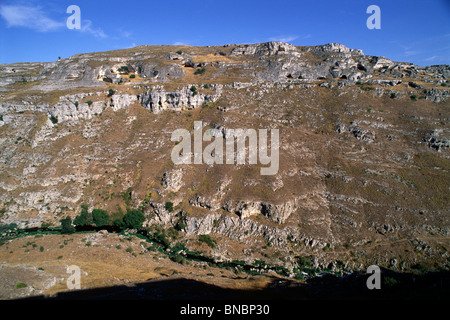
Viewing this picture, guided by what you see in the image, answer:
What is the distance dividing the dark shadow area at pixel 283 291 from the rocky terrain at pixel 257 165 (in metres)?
6.31

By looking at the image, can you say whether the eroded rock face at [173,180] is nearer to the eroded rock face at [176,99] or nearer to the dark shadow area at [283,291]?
the dark shadow area at [283,291]

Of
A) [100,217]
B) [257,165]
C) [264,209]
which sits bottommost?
[100,217]

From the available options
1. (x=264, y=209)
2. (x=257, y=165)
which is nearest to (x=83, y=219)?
(x=264, y=209)

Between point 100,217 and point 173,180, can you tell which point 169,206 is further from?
point 100,217

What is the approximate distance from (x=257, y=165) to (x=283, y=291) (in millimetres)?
23769

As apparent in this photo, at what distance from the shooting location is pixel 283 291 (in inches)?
993

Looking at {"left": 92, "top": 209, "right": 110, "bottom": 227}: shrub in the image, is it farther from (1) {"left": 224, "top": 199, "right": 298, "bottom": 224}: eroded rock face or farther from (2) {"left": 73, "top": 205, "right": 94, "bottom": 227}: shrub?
(1) {"left": 224, "top": 199, "right": 298, "bottom": 224}: eroded rock face

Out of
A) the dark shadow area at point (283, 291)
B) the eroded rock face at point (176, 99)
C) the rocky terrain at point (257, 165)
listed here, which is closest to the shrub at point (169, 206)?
the rocky terrain at point (257, 165)

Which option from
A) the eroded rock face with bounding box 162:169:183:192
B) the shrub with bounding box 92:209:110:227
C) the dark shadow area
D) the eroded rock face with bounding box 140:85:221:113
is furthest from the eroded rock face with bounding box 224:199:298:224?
the eroded rock face with bounding box 140:85:221:113

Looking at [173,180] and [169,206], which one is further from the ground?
[173,180]

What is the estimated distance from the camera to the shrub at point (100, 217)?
39.7 m
